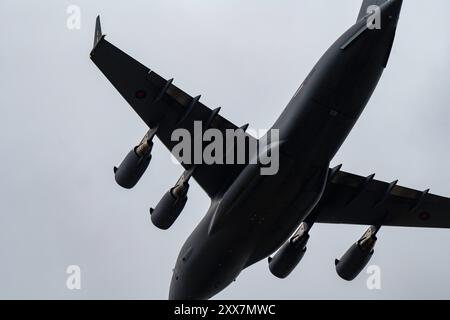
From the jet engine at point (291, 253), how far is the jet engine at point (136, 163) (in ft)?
17.3

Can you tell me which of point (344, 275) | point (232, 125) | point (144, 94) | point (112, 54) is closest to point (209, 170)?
point (232, 125)

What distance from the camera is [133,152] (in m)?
19.9

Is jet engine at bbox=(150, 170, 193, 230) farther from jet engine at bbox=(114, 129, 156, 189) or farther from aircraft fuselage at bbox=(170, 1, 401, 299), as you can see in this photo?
jet engine at bbox=(114, 129, 156, 189)

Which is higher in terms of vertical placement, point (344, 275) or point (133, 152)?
point (133, 152)

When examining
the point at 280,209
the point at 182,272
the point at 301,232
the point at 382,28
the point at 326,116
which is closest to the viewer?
the point at 382,28

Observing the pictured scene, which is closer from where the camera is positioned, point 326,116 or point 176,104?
point 326,116

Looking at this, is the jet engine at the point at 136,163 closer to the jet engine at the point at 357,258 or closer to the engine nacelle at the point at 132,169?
the engine nacelle at the point at 132,169

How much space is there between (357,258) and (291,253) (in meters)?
2.08

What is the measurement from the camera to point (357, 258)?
2280 centimetres

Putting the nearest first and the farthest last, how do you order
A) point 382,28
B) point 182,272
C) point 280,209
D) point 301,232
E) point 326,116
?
point 382,28 < point 326,116 < point 280,209 < point 182,272 < point 301,232

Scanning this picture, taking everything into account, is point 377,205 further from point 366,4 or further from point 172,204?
point 366,4

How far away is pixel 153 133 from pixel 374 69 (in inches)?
249

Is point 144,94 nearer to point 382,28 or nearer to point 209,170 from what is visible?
point 209,170

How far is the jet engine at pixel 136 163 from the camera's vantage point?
1992cm
